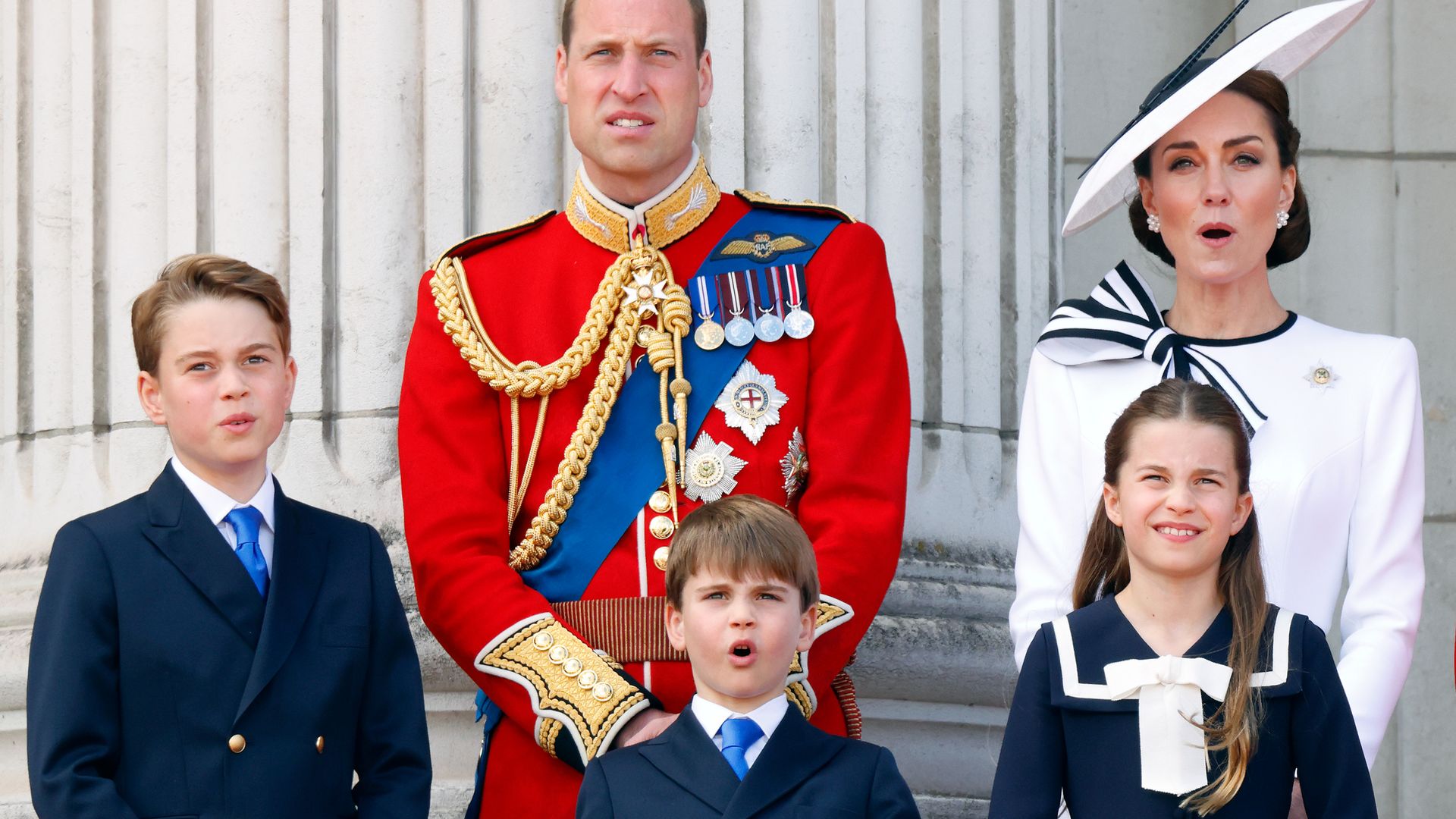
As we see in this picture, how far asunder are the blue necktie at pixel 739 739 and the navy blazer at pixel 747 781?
0.02 m

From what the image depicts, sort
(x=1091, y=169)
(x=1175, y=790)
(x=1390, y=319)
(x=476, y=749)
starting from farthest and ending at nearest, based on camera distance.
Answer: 1. (x=1390, y=319)
2. (x=476, y=749)
3. (x=1091, y=169)
4. (x=1175, y=790)

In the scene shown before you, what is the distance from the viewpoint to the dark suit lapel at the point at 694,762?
10.6 feet

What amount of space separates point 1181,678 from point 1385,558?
0.60m

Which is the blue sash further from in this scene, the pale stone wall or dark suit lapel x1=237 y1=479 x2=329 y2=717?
the pale stone wall

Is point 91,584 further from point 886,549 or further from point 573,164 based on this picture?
point 573,164

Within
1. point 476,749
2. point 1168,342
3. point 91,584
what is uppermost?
point 1168,342

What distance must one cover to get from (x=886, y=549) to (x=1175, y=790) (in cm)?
73

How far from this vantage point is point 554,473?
12.5 ft

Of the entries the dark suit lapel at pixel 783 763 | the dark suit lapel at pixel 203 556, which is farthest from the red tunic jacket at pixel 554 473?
the dark suit lapel at pixel 203 556

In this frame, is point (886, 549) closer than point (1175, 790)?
No

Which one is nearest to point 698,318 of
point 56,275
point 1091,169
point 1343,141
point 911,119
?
point 1091,169

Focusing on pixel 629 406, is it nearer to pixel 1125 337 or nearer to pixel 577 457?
pixel 577 457

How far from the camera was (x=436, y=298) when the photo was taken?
3930 millimetres

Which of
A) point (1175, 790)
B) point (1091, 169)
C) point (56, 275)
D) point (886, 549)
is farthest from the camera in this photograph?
point (56, 275)
